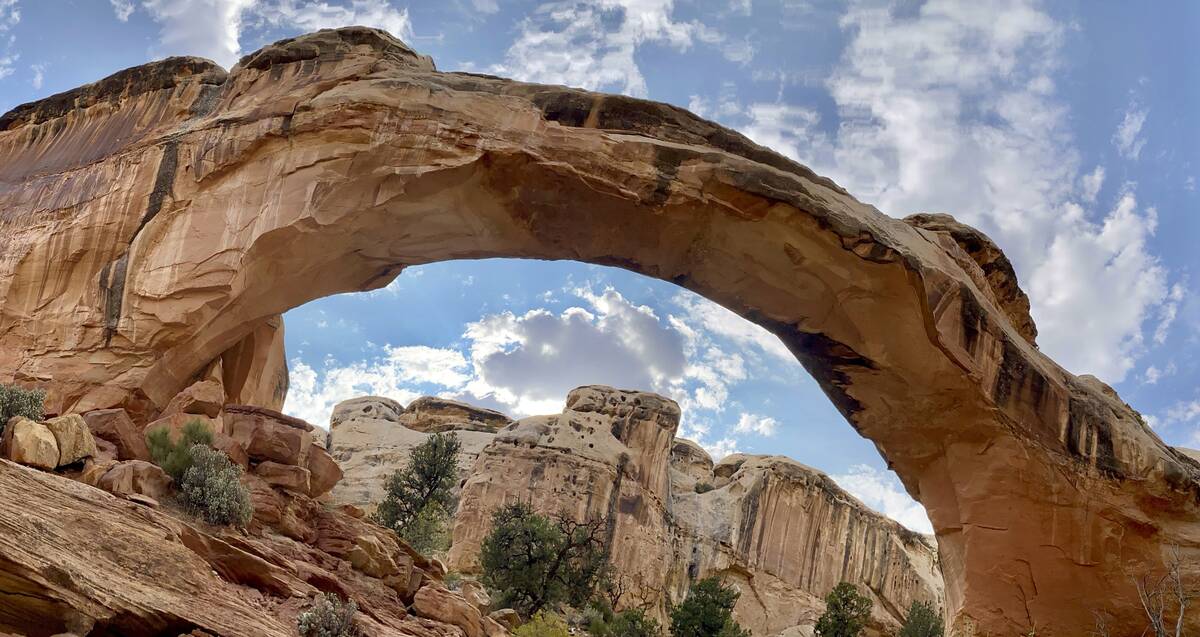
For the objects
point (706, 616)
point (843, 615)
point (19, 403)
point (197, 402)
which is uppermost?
point (843, 615)

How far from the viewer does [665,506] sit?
141 ft

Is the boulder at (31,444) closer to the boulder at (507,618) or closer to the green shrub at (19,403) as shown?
the green shrub at (19,403)

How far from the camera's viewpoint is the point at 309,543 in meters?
12.9

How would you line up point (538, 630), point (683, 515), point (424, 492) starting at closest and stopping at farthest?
point (538, 630) < point (424, 492) < point (683, 515)

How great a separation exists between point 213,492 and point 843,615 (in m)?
21.8

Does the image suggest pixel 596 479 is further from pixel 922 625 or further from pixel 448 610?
pixel 448 610

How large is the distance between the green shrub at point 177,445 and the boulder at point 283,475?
893 mm

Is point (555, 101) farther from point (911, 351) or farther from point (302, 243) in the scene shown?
point (911, 351)

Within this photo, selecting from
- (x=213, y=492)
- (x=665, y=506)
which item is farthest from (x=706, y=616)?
(x=665, y=506)

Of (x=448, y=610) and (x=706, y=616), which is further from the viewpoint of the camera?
(x=706, y=616)

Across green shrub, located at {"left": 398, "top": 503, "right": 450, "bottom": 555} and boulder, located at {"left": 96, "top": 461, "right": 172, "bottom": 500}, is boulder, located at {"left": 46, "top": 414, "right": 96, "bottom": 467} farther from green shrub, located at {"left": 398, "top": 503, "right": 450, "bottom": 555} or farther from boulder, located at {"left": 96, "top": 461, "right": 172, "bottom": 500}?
green shrub, located at {"left": 398, "top": 503, "right": 450, "bottom": 555}

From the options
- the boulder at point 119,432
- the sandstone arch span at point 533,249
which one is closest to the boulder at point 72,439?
the boulder at point 119,432

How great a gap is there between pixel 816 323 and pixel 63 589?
11.8 metres

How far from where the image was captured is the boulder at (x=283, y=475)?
45.0 feet
